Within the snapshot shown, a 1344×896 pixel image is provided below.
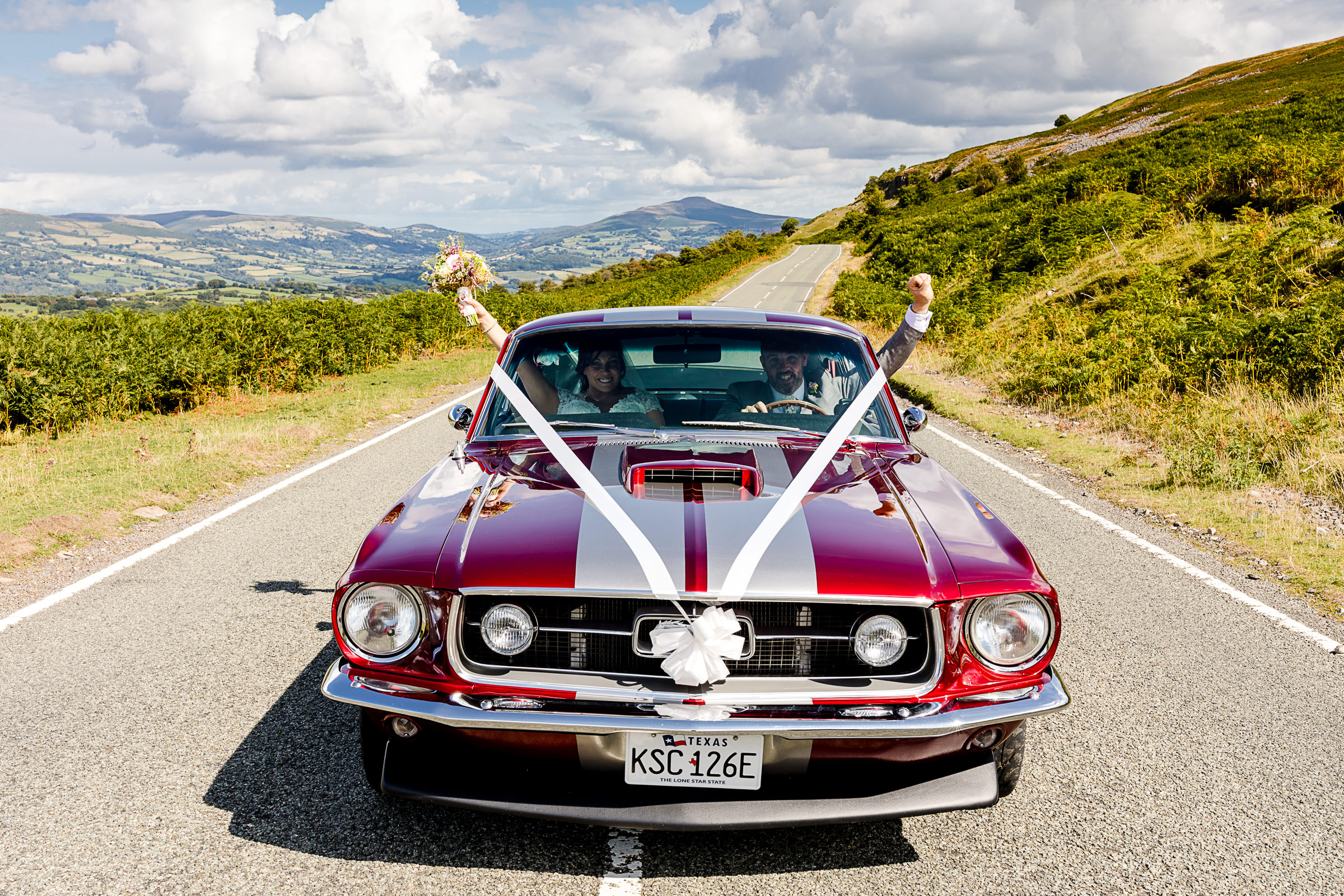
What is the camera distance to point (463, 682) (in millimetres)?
2465

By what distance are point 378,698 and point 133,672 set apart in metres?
2.35

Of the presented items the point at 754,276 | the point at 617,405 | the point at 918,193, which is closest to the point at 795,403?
the point at 617,405

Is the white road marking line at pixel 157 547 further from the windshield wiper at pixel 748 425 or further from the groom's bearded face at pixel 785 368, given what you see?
the groom's bearded face at pixel 785 368

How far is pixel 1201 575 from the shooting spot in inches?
228

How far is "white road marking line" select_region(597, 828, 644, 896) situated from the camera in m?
2.58

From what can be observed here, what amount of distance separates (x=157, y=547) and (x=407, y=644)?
15.9 feet

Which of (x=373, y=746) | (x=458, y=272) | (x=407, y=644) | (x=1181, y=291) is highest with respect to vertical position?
(x=1181, y=291)

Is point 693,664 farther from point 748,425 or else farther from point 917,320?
point 917,320

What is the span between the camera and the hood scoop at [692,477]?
2.99 m

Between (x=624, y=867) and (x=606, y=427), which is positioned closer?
(x=624, y=867)

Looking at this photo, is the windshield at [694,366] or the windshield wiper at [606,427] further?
the windshield at [694,366]

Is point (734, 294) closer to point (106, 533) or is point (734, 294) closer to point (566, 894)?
point (106, 533)

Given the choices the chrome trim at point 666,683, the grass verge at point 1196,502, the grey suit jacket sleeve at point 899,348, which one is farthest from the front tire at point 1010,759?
the grass verge at point 1196,502

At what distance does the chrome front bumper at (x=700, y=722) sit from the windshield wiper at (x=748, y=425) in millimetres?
1570
